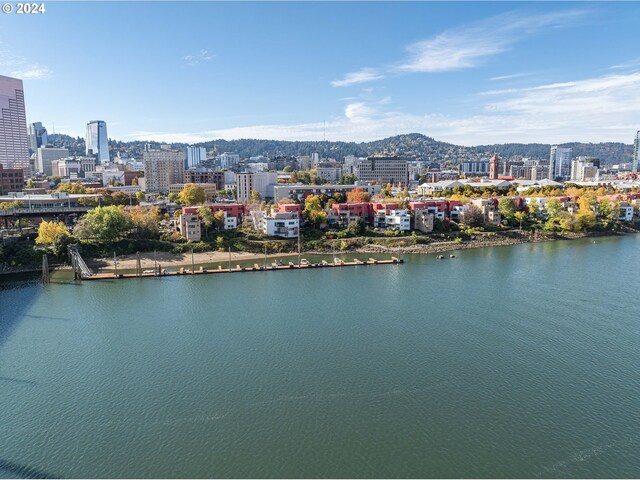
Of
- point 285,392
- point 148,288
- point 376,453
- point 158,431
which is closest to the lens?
point 376,453

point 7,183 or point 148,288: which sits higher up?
point 7,183

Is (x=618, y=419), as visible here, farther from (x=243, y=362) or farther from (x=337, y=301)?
(x=337, y=301)

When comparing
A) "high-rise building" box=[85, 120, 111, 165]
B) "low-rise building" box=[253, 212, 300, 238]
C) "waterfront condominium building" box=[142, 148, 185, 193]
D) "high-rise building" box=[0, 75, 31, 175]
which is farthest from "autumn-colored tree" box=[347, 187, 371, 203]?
"high-rise building" box=[85, 120, 111, 165]

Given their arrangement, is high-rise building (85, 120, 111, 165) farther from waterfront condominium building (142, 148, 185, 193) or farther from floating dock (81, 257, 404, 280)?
floating dock (81, 257, 404, 280)

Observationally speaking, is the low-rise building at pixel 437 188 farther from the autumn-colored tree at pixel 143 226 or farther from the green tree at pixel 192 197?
the autumn-colored tree at pixel 143 226

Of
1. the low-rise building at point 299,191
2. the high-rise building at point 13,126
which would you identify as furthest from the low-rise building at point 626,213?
the high-rise building at point 13,126

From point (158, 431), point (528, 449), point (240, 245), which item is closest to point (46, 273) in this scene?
point (240, 245)
